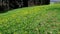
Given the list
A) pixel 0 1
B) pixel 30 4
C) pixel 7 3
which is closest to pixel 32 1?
pixel 30 4

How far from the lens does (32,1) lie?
25.6m

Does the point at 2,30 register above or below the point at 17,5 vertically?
above

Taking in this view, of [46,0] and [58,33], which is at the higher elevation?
[58,33]

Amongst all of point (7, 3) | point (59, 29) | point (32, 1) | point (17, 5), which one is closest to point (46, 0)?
point (32, 1)

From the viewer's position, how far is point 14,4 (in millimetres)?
22438

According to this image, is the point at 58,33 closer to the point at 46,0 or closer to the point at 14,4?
the point at 14,4

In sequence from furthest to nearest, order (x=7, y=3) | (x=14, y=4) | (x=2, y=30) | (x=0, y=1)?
(x=14, y=4) < (x=7, y=3) < (x=0, y=1) < (x=2, y=30)

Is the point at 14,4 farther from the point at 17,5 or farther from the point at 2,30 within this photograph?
the point at 2,30

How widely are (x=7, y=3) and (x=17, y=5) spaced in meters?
2.72

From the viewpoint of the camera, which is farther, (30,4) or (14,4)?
(30,4)

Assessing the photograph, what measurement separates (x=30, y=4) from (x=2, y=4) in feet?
20.8

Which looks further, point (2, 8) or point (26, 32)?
point (2, 8)

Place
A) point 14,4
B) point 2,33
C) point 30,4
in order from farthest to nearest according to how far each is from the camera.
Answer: point 30,4 → point 14,4 → point 2,33

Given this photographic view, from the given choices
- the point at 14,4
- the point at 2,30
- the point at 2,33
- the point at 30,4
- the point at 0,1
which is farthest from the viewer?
the point at 30,4
